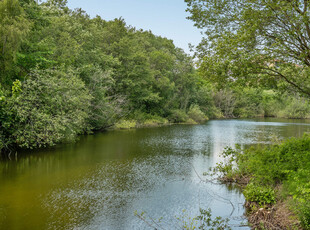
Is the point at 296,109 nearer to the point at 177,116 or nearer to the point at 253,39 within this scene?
the point at 177,116

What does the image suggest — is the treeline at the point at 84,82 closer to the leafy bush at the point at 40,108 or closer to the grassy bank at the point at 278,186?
the leafy bush at the point at 40,108

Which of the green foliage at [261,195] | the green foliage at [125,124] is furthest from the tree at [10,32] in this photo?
the green foliage at [125,124]

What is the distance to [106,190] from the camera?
10312mm

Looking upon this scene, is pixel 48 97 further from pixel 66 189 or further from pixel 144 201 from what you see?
pixel 144 201

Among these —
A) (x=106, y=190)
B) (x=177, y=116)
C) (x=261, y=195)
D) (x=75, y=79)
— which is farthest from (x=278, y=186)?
(x=177, y=116)

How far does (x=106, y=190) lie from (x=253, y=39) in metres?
8.20

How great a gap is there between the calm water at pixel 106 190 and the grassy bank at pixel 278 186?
73cm

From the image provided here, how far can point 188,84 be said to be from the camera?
4716cm

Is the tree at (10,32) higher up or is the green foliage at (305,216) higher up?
the tree at (10,32)

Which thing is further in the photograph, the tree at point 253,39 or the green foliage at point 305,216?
the tree at point 253,39

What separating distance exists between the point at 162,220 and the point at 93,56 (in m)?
23.9

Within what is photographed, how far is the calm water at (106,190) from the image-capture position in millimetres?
7812

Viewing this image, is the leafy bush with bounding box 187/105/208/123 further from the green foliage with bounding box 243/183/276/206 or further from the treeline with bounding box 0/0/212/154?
the green foliage with bounding box 243/183/276/206

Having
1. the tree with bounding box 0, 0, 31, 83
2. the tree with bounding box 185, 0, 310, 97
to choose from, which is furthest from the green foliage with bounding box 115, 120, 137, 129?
the tree with bounding box 185, 0, 310, 97
